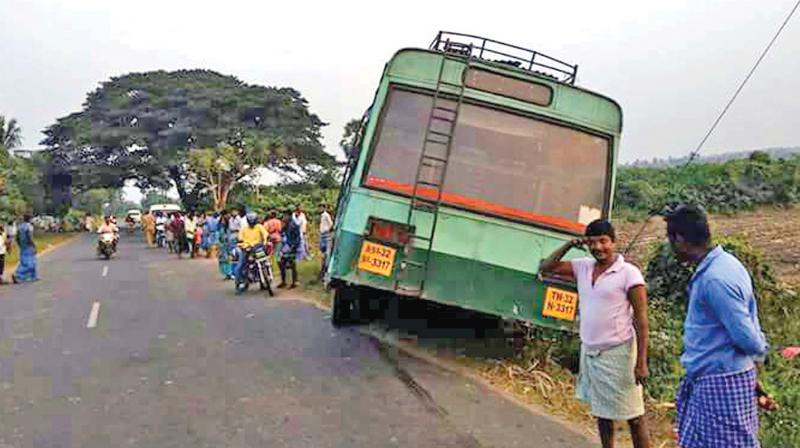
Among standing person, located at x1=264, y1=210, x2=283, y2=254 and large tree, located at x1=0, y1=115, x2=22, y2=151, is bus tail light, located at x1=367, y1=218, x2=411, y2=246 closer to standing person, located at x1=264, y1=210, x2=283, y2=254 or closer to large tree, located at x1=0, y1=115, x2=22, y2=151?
standing person, located at x1=264, y1=210, x2=283, y2=254

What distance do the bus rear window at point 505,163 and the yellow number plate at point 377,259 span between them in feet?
2.30

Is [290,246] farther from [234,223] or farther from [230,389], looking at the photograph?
[230,389]

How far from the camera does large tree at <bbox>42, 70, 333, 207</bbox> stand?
4888cm

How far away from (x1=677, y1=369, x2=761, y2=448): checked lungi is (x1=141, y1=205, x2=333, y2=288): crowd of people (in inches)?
459

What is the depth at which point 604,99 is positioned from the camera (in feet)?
26.8

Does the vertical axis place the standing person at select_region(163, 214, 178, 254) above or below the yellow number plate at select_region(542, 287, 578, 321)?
below

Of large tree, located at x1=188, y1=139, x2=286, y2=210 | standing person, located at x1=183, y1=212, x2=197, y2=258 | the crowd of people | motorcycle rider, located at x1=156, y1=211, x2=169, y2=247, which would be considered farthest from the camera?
large tree, located at x1=188, y1=139, x2=286, y2=210

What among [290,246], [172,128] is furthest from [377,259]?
[172,128]

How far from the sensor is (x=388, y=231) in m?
7.62

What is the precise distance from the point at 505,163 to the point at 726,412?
463 cm

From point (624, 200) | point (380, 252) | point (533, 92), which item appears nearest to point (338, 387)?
point (380, 252)

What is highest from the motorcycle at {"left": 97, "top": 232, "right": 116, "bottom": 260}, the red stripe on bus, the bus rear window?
the bus rear window

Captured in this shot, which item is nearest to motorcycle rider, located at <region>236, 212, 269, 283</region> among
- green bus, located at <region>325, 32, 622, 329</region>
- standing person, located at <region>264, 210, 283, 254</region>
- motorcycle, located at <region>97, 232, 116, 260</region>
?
standing person, located at <region>264, 210, 283, 254</region>

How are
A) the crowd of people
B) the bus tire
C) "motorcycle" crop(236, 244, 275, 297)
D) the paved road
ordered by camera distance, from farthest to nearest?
the crowd of people, "motorcycle" crop(236, 244, 275, 297), the bus tire, the paved road
